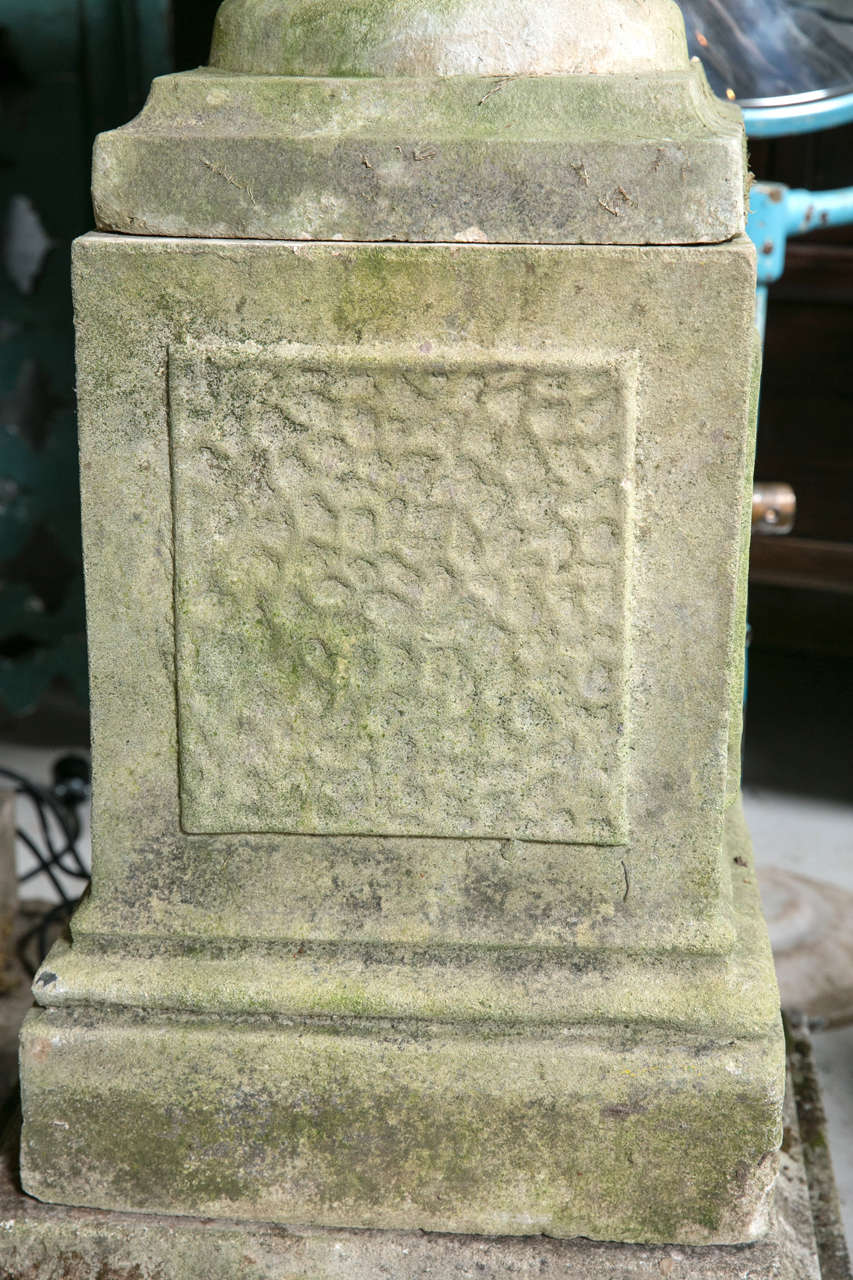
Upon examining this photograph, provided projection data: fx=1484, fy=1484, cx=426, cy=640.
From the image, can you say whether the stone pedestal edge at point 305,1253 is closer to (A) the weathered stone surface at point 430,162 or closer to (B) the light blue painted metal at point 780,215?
(A) the weathered stone surface at point 430,162

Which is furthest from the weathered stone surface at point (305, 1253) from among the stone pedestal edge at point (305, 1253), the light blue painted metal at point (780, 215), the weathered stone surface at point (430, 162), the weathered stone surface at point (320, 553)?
the light blue painted metal at point (780, 215)

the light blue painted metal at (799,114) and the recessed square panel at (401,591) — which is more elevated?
the light blue painted metal at (799,114)

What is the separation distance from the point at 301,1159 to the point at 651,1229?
0.29 m

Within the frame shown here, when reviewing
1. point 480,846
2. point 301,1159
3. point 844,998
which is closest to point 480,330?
point 480,846

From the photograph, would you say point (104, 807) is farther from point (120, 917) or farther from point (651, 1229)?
point (651, 1229)

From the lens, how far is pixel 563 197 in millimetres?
1049

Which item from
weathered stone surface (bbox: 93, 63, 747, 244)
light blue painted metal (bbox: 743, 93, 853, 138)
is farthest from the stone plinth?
light blue painted metal (bbox: 743, 93, 853, 138)

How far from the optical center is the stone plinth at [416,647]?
107 centimetres

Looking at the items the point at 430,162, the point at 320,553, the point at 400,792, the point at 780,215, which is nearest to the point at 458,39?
the point at 430,162

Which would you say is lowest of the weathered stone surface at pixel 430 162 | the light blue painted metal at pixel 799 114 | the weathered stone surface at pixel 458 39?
the light blue painted metal at pixel 799 114

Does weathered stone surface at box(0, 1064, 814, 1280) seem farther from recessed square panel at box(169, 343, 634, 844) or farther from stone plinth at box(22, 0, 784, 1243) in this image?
recessed square panel at box(169, 343, 634, 844)

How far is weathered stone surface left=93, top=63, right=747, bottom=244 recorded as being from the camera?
1043mm

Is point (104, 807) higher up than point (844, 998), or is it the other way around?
point (104, 807)

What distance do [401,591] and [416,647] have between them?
0.05 m
